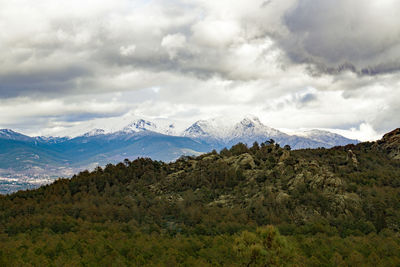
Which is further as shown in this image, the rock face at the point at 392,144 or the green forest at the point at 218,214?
the rock face at the point at 392,144

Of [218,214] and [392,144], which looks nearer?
[218,214]

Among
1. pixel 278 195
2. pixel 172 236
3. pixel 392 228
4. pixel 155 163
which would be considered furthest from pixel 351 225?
pixel 155 163

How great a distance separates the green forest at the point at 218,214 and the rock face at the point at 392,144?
2683 millimetres

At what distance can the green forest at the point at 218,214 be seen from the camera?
7706 cm

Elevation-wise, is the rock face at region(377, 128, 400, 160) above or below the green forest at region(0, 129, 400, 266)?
above

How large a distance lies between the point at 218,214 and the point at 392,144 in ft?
379

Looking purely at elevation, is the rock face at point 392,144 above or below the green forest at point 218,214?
above

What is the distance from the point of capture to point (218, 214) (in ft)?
371

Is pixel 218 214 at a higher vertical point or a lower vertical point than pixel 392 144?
lower

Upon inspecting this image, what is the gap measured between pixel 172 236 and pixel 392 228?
63930mm

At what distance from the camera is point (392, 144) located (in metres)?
178

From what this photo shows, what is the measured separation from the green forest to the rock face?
106 inches

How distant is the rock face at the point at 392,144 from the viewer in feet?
559

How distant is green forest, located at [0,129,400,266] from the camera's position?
7706 cm
